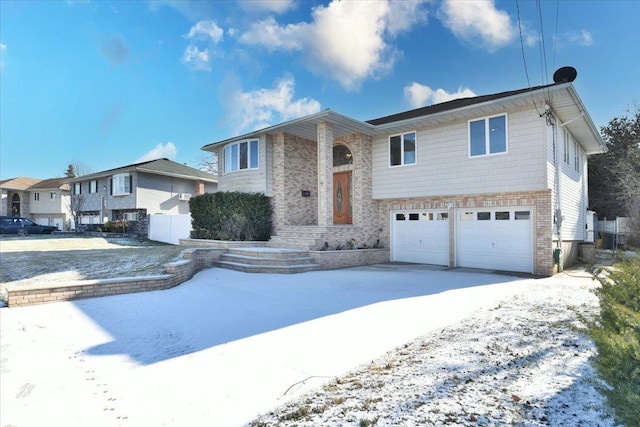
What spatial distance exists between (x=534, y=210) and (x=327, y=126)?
743 centimetres

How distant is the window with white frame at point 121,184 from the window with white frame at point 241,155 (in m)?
13.2

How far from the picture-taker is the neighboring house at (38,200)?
33.1 meters

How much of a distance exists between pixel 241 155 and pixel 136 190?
13.5 m

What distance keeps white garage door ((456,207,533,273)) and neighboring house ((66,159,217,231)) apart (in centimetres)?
2163

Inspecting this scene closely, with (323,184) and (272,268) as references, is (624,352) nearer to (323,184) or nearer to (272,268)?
(272,268)

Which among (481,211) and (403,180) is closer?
(481,211)

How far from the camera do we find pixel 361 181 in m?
13.5

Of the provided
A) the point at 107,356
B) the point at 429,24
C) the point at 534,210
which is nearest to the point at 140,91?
the point at 429,24

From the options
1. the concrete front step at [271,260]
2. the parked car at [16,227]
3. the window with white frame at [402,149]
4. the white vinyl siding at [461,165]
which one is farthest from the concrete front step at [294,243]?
the parked car at [16,227]

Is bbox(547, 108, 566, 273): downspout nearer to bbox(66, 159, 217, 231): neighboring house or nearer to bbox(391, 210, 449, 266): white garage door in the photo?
bbox(391, 210, 449, 266): white garage door

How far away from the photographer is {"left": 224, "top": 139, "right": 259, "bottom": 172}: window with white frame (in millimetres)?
14734

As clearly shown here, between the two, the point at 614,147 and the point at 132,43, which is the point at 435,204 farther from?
the point at 614,147

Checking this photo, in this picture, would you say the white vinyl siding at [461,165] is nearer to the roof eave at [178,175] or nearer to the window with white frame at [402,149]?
the window with white frame at [402,149]

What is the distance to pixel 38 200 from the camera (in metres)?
34.2
